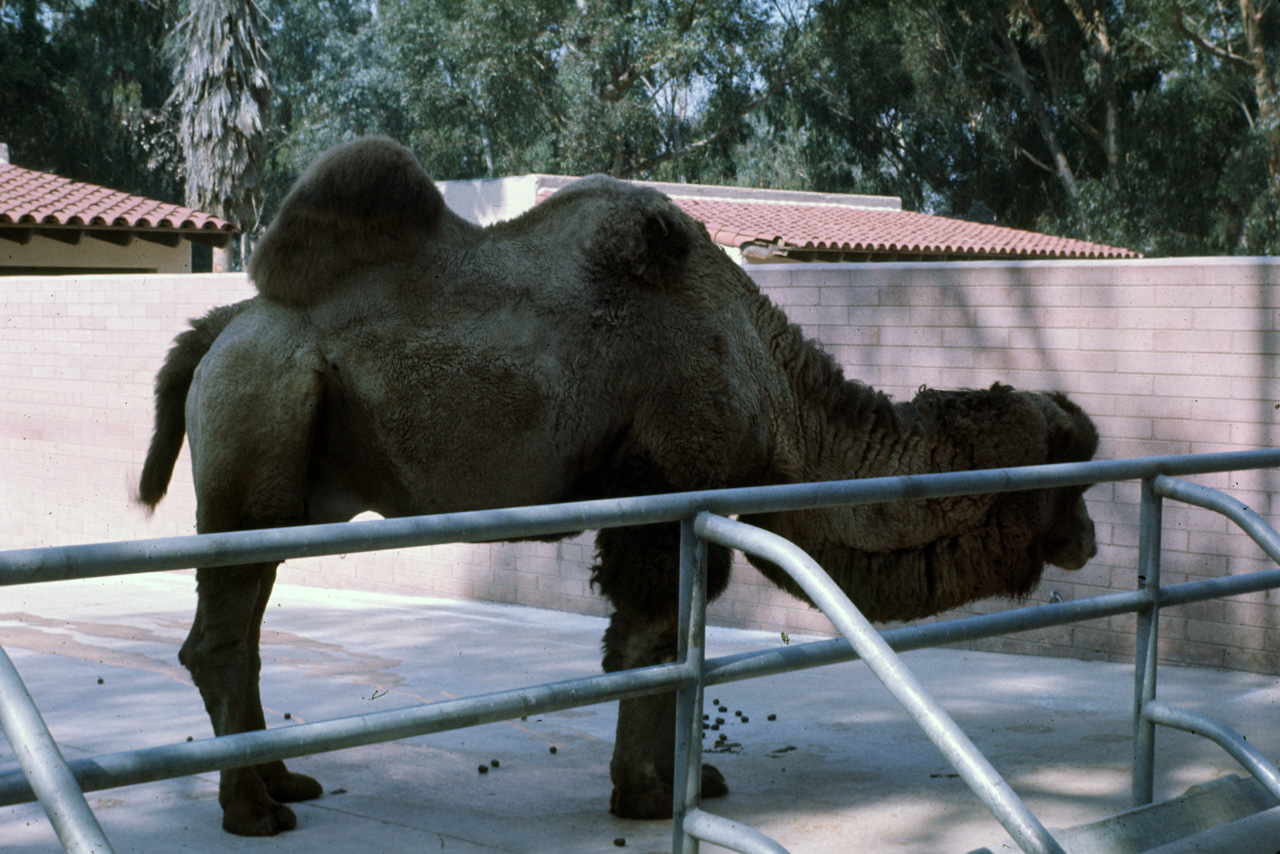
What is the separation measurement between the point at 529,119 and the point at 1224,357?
32498 mm

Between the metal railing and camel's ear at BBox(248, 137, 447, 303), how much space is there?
7.94ft

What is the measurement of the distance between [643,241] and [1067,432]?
174 centimetres

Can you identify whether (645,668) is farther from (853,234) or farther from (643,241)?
(853,234)

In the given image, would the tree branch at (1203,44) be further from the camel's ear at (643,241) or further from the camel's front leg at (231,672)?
the camel's front leg at (231,672)

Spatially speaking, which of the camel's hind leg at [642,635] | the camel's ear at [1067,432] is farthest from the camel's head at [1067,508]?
the camel's hind leg at [642,635]

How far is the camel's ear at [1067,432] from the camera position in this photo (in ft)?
16.1

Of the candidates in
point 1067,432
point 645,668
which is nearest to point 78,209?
point 1067,432

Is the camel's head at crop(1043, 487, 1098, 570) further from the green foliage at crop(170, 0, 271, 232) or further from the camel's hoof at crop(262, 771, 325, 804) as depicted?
the green foliage at crop(170, 0, 271, 232)

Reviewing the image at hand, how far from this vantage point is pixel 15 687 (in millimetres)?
1881

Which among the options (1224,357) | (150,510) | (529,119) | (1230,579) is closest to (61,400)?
(150,510)

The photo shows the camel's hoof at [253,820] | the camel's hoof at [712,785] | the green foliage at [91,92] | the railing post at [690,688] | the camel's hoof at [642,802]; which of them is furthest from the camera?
the green foliage at [91,92]

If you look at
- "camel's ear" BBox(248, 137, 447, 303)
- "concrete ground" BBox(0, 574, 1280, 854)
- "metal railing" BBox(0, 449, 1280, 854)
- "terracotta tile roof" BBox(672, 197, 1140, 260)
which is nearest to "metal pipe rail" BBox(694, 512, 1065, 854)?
"metal railing" BBox(0, 449, 1280, 854)

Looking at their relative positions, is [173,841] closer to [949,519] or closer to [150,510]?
[150,510]

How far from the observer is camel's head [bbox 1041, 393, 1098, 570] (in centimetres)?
477
